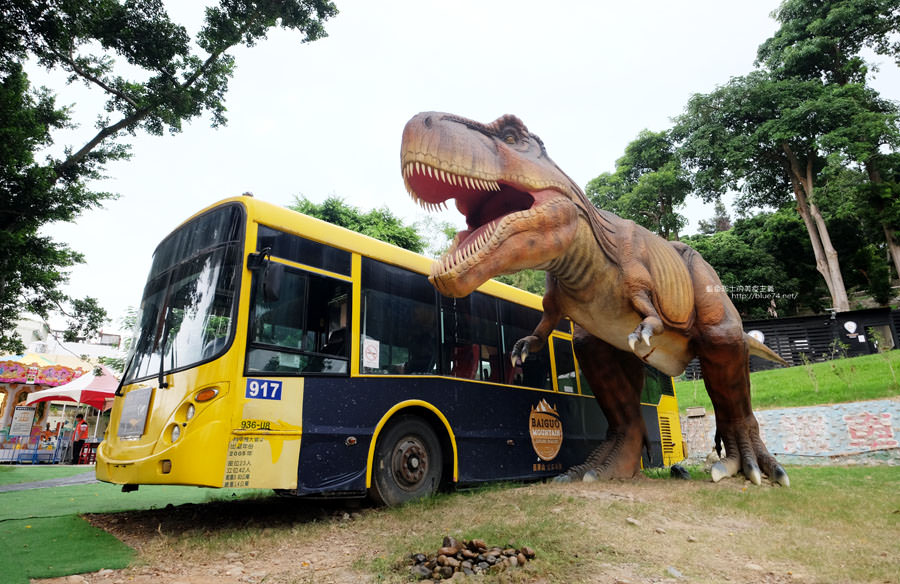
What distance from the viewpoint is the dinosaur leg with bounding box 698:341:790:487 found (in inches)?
195

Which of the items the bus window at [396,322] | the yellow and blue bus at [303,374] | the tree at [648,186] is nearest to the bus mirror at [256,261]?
the yellow and blue bus at [303,374]

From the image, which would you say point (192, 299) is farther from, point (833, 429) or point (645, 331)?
point (833, 429)

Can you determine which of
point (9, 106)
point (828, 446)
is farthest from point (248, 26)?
point (828, 446)

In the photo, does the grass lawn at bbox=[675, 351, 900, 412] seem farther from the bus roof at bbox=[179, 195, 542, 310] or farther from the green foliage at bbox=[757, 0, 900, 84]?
the green foliage at bbox=[757, 0, 900, 84]

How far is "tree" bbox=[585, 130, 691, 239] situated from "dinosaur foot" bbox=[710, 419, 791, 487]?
74.5 feet

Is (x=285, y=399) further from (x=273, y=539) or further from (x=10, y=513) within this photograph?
(x=10, y=513)

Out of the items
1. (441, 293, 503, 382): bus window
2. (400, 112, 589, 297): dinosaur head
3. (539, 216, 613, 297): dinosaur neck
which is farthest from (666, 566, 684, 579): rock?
(441, 293, 503, 382): bus window

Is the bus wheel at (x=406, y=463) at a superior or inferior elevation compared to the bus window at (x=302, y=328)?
inferior

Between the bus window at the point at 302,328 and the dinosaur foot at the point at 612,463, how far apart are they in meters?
2.64

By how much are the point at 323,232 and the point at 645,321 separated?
2.91m

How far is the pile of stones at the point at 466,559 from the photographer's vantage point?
261 centimetres

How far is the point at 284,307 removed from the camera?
4.23 m

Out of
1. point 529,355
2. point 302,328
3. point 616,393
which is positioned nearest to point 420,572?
point 302,328

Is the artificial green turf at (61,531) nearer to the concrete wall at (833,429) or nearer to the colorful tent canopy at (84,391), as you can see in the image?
the colorful tent canopy at (84,391)
